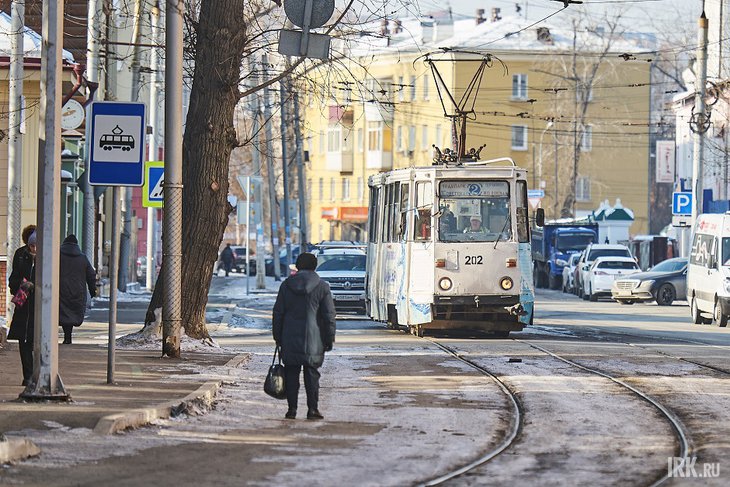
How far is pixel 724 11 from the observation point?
5928 centimetres

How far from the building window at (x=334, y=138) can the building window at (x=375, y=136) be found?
90.7 inches

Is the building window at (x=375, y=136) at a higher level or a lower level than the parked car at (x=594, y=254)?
higher

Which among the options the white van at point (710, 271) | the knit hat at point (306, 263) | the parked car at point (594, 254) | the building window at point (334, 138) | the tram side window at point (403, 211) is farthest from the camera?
the building window at point (334, 138)

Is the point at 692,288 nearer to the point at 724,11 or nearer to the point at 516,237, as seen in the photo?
the point at 516,237

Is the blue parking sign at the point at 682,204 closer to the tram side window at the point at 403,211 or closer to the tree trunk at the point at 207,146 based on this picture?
the tram side window at the point at 403,211

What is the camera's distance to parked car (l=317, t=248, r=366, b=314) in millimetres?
35500

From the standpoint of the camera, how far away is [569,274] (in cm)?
5788

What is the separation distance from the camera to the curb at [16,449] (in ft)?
33.6

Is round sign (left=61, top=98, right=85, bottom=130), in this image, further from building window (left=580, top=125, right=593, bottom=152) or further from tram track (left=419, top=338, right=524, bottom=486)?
building window (left=580, top=125, right=593, bottom=152)

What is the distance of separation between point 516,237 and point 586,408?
11.4 meters

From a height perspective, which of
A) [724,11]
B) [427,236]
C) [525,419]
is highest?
[724,11]

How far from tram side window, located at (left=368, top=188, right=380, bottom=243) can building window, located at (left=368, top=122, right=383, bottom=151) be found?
64.4 m

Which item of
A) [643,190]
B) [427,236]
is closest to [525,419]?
[427,236]

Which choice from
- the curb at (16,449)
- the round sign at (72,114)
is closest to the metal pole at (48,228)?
the curb at (16,449)
